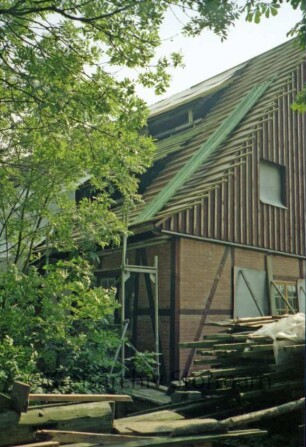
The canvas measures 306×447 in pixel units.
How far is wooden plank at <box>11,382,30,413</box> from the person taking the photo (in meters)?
5.23

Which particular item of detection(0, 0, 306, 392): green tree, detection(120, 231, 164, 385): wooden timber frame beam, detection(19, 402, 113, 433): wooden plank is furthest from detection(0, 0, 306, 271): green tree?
detection(19, 402, 113, 433): wooden plank

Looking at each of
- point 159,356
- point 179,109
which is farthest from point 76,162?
point 179,109

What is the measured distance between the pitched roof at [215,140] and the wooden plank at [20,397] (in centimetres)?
614

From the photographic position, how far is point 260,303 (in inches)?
513

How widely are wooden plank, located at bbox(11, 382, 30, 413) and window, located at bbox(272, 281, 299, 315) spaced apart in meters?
9.31

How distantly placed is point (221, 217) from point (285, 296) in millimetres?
3497

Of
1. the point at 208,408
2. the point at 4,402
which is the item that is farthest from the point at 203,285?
the point at 4,402

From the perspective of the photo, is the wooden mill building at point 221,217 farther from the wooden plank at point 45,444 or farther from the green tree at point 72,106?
the wooden plank at point 45,444

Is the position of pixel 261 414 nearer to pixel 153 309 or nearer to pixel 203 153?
pixel 153 309

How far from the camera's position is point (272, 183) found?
14469 mm

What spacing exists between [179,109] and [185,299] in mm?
8194

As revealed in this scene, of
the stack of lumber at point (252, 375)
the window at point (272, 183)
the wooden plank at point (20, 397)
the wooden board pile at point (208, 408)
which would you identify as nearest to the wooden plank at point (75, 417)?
the wooden board pile at point (208, 408)

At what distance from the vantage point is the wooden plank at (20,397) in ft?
17.1

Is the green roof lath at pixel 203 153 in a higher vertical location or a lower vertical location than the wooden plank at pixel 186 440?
higher
